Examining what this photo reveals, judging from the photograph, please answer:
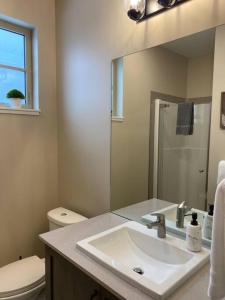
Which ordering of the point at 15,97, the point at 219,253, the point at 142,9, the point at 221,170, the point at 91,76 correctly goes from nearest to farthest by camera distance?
the point at 219,253, the point at 221,170, the point at 142,9, the point at 91,76, the point at 15,97

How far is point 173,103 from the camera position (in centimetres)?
125

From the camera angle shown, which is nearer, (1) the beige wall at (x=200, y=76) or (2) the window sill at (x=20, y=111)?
(1) the beige wall at (x=200, y=76)

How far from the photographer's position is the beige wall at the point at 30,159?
178 cm

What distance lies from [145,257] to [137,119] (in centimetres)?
81

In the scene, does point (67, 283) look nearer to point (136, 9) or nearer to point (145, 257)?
point (145, 257)

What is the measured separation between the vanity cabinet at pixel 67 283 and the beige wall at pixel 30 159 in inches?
30.8

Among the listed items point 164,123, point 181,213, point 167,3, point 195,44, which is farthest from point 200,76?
point 181,213

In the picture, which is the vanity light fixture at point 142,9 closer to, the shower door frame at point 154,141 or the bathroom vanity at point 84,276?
the shower door frame at point 154,141

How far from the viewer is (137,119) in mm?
1472

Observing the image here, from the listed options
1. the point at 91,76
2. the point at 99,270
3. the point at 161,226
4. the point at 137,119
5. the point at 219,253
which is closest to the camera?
the point at 219,253

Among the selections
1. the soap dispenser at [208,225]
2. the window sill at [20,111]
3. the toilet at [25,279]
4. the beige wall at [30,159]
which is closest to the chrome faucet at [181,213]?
the soap dispenser at [208,225]

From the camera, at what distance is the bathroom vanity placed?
0.83 m

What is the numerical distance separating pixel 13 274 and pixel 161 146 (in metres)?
1.30

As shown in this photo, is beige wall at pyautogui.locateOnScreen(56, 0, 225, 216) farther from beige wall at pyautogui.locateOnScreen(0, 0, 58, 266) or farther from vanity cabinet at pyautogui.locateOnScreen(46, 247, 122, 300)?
vanity cabinet at pyautogui.locateOnScreen(46, 247, 122, 300)
